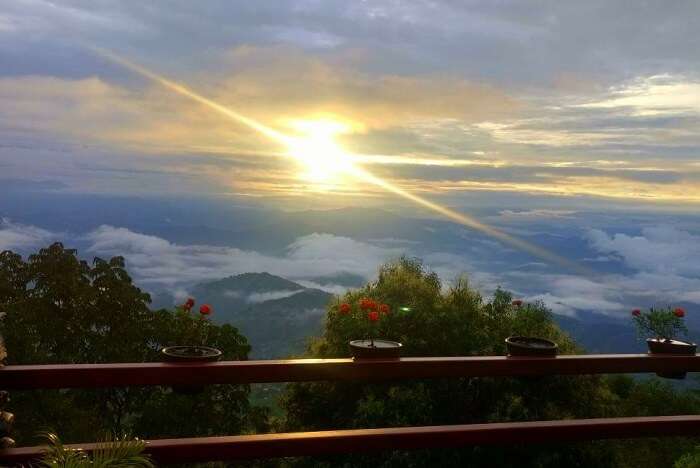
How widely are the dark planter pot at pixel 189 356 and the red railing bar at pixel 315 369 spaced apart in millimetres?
48

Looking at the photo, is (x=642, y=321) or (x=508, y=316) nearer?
(x=642, y=321)

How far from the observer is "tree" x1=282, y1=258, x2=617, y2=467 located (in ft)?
24.2

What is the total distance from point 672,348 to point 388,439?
1.64 meters

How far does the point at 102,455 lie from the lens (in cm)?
235

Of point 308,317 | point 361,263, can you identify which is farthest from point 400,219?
point 308,317

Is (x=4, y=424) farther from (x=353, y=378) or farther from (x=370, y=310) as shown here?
(x=370, y=310)

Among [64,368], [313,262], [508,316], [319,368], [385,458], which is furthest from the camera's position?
[313,262]

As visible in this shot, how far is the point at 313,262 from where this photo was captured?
16938 centimetres

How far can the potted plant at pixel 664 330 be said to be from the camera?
10.7ft

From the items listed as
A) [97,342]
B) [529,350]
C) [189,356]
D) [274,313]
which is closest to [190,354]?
[189,356]

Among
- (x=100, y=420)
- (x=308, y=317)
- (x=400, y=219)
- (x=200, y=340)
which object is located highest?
(x=400, y=219)

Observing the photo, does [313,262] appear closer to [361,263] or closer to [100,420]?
[361,263]

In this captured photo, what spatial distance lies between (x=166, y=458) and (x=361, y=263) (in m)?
149

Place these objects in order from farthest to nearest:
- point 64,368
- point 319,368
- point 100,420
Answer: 1. point 100,420
2. point 319,368
3. point 64,368
